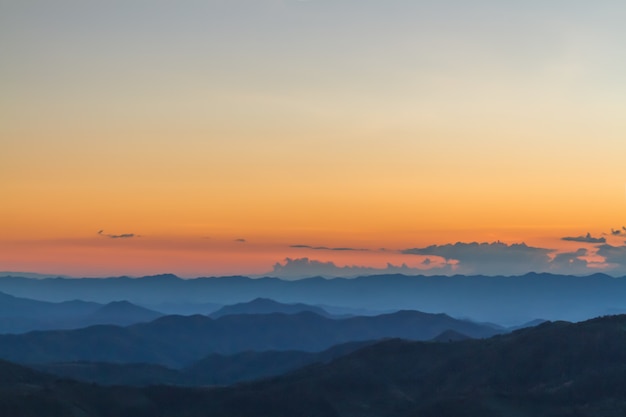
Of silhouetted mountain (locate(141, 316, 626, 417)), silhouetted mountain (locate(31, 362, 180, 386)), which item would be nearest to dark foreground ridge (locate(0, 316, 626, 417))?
silhouetted mountain (locate(141, 316, 626, 417))

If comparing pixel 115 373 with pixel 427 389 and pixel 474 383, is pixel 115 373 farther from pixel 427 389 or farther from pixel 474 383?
pixel 474 383

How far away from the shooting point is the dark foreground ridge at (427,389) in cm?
9631

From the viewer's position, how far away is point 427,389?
11756cm

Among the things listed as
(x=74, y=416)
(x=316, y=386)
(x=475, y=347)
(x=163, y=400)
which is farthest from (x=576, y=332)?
(x=74, y=416)

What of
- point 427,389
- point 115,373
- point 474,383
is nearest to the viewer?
point 474,383

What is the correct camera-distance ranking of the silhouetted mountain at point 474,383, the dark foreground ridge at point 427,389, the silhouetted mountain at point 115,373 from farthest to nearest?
the silhouetted mountain at point 115,373
the dark foreground ridge at point 427,389
the silhouetted mountain at point 474,383

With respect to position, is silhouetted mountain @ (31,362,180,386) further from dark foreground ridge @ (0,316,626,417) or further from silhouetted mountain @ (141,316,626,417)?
silhouetted mountain @ (141,316,626,417)

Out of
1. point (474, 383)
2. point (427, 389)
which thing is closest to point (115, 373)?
point (427, 389)

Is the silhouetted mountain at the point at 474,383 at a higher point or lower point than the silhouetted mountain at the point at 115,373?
higher

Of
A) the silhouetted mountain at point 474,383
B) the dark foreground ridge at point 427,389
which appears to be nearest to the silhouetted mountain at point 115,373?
the dark foreground ridge at point 427,389

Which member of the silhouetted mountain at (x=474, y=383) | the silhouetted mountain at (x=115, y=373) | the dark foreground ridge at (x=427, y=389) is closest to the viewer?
the silhouetted mountain at (x=474, y=383)

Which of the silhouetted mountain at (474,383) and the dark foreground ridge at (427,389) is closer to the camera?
the silhouetted mountain at (474,383)

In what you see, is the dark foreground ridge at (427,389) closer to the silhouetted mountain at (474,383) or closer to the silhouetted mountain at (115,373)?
the silhouetted mountain at (474,383)

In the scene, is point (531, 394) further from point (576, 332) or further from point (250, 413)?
point (250, 413)
